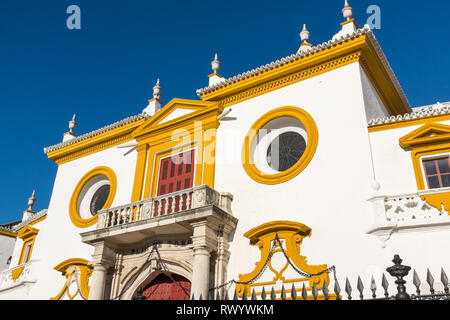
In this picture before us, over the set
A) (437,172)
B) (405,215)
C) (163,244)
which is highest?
(437,172)

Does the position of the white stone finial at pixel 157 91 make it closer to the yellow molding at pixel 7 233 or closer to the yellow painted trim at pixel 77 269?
the yellow painted trim at pixel 77 269

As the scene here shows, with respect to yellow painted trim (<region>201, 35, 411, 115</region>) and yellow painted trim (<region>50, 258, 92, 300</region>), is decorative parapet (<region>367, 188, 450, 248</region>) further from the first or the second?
yellow painted trim (<region>50, 258, 92, 300</region>)

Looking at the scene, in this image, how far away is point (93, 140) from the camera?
18.1 meters

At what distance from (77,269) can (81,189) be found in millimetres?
3562

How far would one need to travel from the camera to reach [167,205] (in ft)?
42.4

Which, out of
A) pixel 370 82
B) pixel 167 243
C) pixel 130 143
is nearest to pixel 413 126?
pixel 370 82

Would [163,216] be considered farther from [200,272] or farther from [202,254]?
[200,272]

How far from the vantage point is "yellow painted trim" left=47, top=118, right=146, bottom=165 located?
56.9 feet

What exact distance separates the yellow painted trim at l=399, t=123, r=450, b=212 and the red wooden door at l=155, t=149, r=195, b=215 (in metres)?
6.77

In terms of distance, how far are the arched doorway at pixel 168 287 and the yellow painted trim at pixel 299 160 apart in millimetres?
3821

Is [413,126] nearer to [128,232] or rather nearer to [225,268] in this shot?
[225,268]

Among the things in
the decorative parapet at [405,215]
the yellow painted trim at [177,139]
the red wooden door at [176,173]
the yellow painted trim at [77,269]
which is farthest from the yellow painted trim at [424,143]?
the yellow painted trim at [77,269]

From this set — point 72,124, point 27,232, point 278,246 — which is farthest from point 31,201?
point 278,246

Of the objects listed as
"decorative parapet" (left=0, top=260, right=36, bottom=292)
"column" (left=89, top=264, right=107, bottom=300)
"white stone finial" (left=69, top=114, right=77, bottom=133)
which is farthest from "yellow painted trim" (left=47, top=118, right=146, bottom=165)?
"column" (left=89, top=264, right=107, bottom=300)
